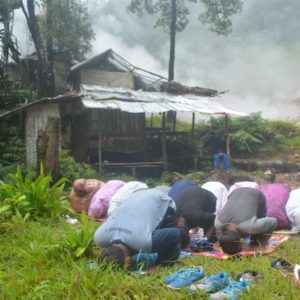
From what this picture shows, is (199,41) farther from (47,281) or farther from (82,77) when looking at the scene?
(47,281)

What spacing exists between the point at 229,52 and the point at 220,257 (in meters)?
35.3

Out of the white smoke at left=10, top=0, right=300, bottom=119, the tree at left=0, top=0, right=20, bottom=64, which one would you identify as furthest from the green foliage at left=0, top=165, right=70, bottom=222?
the white smoke at left=10, top=0, right=300, bottom=119

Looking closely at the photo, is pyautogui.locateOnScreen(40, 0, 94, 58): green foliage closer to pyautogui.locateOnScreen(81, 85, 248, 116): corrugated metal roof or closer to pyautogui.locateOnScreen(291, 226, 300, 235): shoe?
pyautogui.locateOnScreen(81, 85, 248, 116): corrugated metal roof

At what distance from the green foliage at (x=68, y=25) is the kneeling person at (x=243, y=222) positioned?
43.5ft

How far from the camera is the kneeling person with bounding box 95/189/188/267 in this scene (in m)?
3.91

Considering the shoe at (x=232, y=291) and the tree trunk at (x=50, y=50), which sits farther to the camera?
the tree trunk at (x=50, y=50)

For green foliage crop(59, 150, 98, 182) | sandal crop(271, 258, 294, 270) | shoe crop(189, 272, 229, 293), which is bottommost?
green foliage crop(59, 150, 98, 182)

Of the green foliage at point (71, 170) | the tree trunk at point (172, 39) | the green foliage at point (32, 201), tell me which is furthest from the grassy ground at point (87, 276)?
the tree trunk at point (172, 39)

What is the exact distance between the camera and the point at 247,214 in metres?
4.71

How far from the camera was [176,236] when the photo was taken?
4.16m

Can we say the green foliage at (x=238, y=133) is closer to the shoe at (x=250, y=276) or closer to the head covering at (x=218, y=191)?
the head covering at (x=218, y=191)

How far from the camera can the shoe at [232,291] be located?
3.03 meters

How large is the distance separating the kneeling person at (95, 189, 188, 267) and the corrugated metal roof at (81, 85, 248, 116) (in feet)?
23.5

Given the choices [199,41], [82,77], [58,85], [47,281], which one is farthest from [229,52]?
[47,281]
